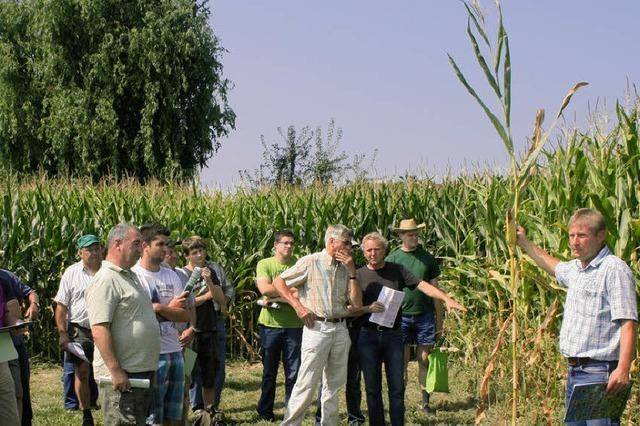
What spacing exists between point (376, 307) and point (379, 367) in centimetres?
55

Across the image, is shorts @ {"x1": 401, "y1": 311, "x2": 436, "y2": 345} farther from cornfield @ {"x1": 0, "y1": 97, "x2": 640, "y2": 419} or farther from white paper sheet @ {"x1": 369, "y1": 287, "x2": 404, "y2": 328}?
white paper sheet @ {"x1": 369, "y1": 287, "x2": 404, "y2": 328}

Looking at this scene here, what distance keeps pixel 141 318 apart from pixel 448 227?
27.0 ft

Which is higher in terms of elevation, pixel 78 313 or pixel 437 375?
pixel 78 313

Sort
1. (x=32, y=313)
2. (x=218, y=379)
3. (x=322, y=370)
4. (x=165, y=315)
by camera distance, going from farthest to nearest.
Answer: (x=218, y=379)
(x=322, y=370)
(x=32, y=313)
(x=165, y=315)

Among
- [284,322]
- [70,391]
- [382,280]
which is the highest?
[382,280]

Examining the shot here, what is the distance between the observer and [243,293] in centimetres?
1310

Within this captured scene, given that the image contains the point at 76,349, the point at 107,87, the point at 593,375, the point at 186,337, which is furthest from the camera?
the point at 107,87

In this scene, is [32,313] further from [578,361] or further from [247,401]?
[578,361]

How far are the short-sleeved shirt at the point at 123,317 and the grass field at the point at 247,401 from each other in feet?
11.6

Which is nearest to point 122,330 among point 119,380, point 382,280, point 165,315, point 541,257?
point 119,380

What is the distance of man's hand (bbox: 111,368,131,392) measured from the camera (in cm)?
534

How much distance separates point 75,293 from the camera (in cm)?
872

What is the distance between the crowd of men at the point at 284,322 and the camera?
5.37 meters

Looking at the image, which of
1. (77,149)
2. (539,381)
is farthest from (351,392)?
(77,149)
